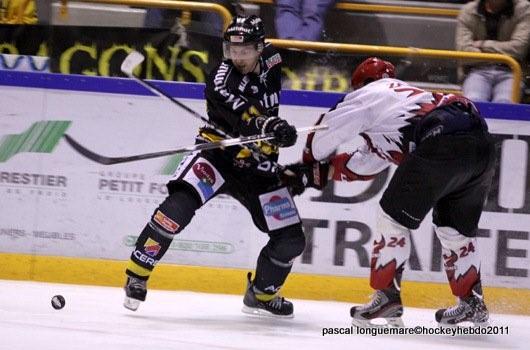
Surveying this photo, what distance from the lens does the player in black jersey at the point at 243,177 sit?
15.5 ft

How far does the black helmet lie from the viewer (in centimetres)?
472

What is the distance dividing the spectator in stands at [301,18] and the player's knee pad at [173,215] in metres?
1.43

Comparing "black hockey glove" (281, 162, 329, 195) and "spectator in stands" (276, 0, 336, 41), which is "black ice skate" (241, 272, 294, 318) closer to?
"black hockey glove" (281, 162, 329, 195)

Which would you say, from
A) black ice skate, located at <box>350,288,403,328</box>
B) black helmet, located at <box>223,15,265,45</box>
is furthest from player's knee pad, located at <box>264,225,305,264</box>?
black helmet, located at <box>223,15,265,45</box>

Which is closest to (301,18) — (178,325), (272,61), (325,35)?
(325,35)

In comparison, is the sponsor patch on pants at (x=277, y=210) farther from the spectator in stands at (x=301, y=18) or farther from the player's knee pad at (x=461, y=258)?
the spectator in stands at (x=301, y=18)

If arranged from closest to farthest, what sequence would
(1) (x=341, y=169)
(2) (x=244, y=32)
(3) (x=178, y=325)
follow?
(3) (x=178, y=325) < (2) (x=244, y=32) < (1) (x=341, y=169)

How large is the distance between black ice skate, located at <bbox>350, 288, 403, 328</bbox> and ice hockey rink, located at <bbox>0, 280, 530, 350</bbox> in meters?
0.12

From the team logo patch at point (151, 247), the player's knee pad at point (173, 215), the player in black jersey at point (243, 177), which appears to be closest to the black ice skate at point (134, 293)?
the player in black jersey at point (243, 177)

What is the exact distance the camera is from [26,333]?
4.20 m

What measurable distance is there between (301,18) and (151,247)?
1.77m

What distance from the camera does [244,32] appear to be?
15.5ft

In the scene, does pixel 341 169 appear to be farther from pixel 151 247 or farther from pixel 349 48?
pixel 349 48

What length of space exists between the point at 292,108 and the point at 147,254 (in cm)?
124
